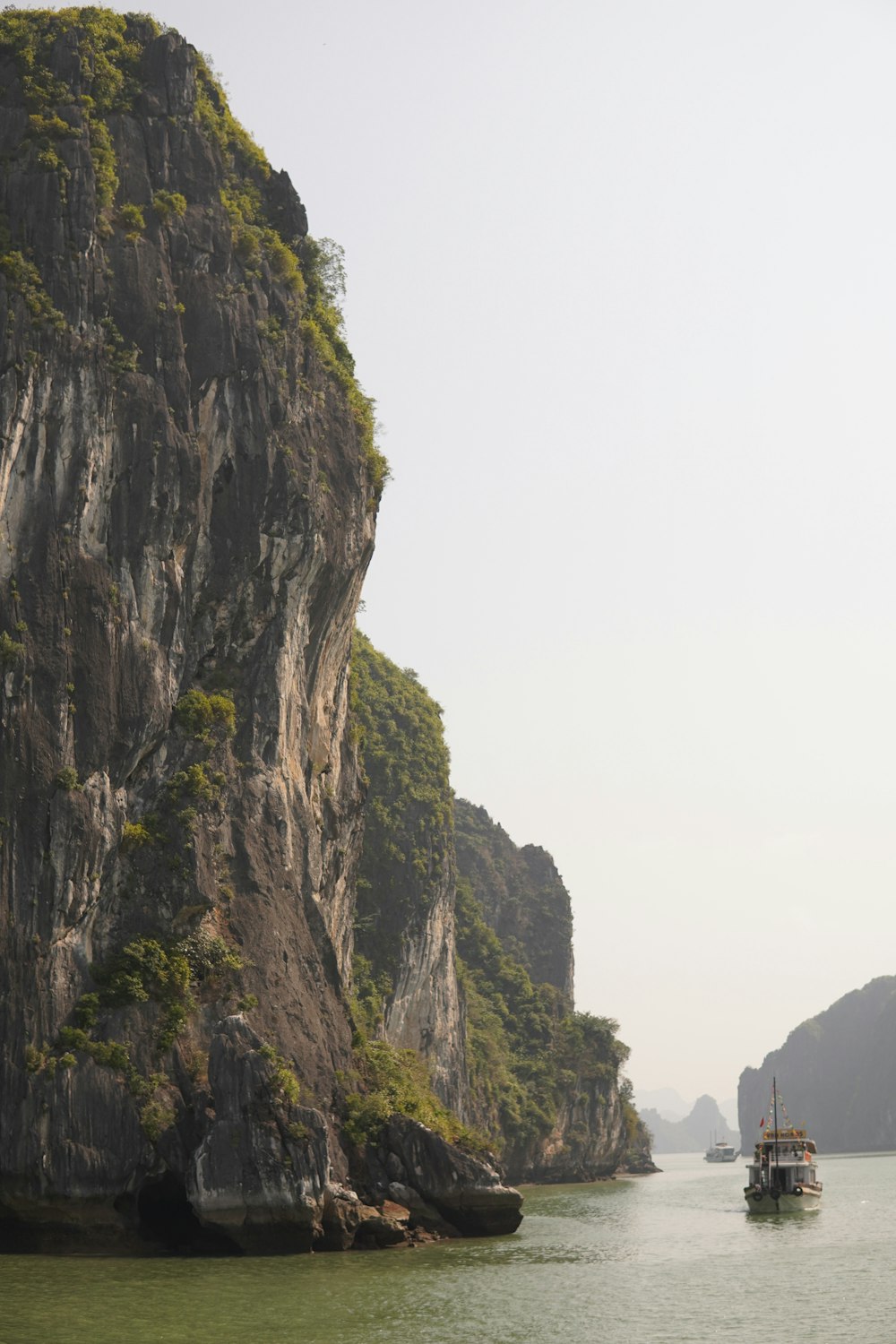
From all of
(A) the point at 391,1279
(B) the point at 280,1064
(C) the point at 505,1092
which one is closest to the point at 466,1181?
(B) the point at 280,1064

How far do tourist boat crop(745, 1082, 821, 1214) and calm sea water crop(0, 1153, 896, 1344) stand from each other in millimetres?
11620

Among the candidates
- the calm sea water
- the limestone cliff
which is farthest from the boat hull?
the limestone cliff

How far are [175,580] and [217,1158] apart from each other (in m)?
17.5

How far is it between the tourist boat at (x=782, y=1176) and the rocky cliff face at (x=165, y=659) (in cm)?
2189

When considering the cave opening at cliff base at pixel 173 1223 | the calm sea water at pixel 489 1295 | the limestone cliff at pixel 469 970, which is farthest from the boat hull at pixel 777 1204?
the cave opening at cliff base at pixel 173 1223

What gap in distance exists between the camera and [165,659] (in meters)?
44.8

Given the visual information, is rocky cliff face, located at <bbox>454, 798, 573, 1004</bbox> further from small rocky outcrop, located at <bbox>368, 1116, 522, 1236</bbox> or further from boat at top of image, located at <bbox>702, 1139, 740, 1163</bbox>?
small rocky outcrop, located at <bbox>368, 1116, 522, 1236</bbox>

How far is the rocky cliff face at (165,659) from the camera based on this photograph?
3853 centimetres

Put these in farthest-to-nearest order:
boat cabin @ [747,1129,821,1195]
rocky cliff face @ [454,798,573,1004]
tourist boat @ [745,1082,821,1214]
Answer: rocky cliff face @ [454,798,573,1004]
boat cabin @ [747,1129,821,1195]
tourist boat @ [745,1082,821,1214]

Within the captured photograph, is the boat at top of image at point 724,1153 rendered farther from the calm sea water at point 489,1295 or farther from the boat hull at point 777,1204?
the calm sea water at point 489,1295

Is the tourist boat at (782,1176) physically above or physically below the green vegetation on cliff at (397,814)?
below

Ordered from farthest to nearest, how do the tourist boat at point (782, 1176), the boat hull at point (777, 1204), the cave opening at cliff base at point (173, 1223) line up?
the tourist boat at point (782, 1176)
the boat hull at point (777, 1204)
the cave opening at cliff base at point (173, 1223)

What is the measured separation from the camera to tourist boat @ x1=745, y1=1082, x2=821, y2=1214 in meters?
59.4

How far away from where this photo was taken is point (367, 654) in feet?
336
